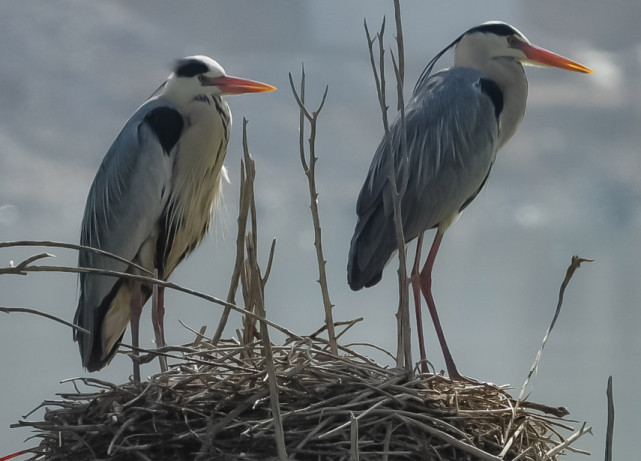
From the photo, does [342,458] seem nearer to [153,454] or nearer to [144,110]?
[153,454]

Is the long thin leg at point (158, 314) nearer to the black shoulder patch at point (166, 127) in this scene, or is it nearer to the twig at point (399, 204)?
the black shoulder patch at point (166, 127)

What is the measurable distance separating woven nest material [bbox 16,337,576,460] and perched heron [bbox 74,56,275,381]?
3.98 feet

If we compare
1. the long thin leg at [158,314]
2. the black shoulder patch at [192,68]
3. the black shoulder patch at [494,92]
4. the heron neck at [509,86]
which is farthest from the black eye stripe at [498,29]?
the long thin leg at [158,314]

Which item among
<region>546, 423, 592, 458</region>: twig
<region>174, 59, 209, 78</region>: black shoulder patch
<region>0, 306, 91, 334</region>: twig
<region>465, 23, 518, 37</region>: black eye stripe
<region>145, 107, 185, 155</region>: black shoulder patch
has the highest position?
<region>465, 23, 518, 37</region>: black eye stripe

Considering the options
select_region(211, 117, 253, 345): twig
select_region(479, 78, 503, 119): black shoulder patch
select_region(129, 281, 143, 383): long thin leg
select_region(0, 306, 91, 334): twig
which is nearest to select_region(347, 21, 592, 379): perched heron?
select_region(479, 78, 503, 119): black shoulder patch

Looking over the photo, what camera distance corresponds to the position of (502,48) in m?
3.28

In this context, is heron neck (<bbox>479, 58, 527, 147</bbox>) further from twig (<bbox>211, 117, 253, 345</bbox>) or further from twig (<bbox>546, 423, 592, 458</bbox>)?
twig (<bbox>546, 423, 592, 458</bbox>)

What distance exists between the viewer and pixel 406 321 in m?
1.83

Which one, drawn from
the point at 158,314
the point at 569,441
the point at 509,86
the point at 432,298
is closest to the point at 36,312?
the point at 569,441

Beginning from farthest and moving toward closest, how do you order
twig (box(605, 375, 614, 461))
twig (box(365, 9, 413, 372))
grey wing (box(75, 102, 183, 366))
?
grey wing (box(75, 102, 183, 366)) → twig (box(365, 9, 413, 372)) → twig (box(605, 375, 614, 461))

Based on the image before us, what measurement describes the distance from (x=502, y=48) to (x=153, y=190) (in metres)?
1.50

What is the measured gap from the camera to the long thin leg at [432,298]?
8.86 feet

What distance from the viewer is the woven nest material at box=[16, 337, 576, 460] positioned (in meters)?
1.82

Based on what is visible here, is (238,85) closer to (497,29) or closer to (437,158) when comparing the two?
(437,158)
